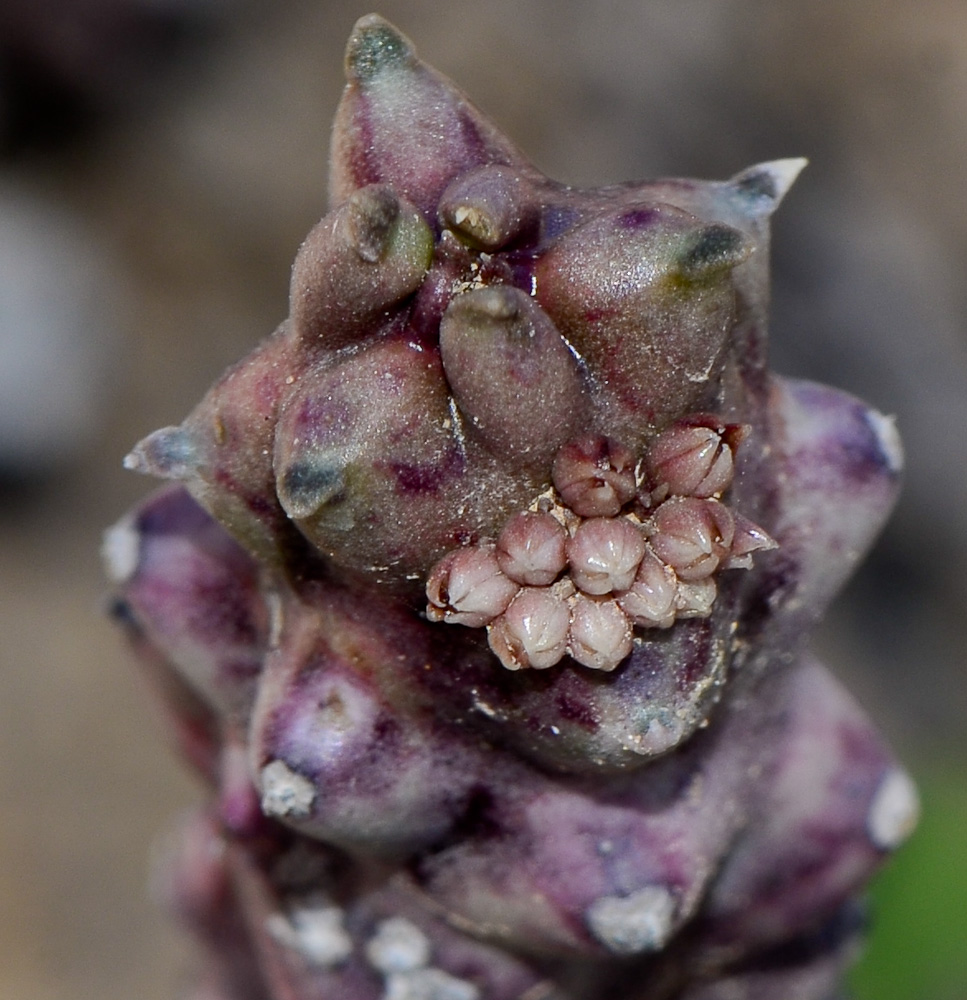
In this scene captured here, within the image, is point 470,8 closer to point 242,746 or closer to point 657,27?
point 657,27

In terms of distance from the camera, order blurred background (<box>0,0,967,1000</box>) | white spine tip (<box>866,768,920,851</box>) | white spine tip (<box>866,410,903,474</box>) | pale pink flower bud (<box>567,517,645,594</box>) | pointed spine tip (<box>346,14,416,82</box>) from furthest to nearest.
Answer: blurred background (<box>0,0,967,1000</box>), white spine tip (<box>866,768,920,851</box>), white spine tip (<box>866,410,903,474</box>), pointed spine tip (<box>346,14,416,82</box>), pale pink flower bud (<box>567,517,645,594</box>)

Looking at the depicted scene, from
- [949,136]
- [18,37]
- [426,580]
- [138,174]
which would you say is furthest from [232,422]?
[18,37]

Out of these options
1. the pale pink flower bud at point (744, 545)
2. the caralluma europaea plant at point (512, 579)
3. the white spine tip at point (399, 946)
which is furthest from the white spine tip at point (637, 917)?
the pale pink flower bud at point (744, 545)

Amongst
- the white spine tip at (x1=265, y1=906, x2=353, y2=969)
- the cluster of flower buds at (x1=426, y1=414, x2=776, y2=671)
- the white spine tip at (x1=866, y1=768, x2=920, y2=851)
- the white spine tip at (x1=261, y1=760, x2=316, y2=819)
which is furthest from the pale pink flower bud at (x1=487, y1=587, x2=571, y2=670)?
the white spine tip at (x1=866, y1=768, x2=920, y2=851)

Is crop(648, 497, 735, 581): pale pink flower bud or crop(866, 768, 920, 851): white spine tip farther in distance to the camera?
crop(866, 768, 920, 851): white spine tip

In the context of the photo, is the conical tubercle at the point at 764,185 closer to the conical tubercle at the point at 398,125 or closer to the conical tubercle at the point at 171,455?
the conical tubercle at the point at 398,125

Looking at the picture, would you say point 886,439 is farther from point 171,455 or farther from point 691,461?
point 171,455

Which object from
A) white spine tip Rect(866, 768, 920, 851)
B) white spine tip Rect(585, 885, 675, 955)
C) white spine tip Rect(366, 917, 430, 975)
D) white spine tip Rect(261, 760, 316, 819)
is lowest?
white spine tip Rect(866, 768, 920, 851)

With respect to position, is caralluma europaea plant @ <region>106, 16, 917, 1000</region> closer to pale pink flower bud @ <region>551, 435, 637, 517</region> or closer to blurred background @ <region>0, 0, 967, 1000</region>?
pale pink flower bud @ <region>551, 435, 637, 517</region>

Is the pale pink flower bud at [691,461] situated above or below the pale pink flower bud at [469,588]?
above
